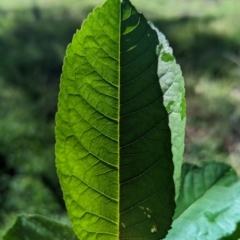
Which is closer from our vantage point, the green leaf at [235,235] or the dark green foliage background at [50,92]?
the green leaf at [235,235]

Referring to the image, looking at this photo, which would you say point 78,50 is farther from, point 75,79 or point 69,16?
point 69,16

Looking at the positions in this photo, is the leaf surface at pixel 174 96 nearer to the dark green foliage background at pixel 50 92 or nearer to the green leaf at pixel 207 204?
the green leaf at pixel 207 204

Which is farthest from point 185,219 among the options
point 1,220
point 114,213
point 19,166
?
point 19,166

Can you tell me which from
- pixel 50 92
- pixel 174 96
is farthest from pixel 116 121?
pixel 50 92

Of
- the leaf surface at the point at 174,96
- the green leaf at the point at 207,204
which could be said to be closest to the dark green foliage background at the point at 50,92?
the green leaf at the point at 207,204

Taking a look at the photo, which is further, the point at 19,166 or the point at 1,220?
the point at 19,166

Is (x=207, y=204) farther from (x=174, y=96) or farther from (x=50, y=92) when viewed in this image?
(x=50, y=92)

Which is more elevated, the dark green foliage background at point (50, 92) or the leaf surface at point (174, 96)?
the leaf surface at point (174, 96)
